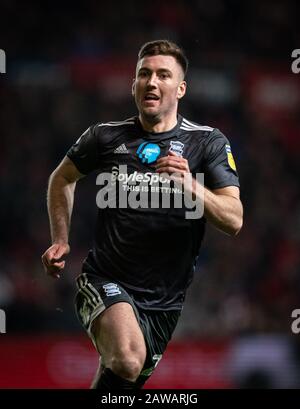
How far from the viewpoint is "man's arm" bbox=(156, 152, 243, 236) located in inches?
195

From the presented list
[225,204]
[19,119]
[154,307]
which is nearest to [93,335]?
[154,307]

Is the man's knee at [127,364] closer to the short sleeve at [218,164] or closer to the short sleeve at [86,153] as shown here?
the short sleeve at [218,164]

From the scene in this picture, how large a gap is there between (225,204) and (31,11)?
13.3 metres

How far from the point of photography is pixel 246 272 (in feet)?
47.4

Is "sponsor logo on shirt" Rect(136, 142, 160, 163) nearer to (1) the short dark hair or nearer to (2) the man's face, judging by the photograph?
(2) the man's face

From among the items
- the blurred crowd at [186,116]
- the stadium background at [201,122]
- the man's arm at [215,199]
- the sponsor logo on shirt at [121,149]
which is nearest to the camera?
the man's arm at [215,199]

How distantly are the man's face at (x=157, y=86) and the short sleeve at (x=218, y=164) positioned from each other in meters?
0.37

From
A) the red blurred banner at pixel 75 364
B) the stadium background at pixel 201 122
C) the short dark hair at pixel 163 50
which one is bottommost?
the red blurred banner at pixel 75 364

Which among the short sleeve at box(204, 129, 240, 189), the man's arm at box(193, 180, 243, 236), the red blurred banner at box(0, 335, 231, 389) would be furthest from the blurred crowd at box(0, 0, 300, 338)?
the man's arm at box(193, 180, 243, 236)

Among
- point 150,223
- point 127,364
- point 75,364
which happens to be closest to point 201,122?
point 75,364

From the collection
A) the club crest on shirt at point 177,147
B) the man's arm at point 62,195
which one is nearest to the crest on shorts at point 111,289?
the man's arm at point 62,195

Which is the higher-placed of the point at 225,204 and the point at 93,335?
the point at 225,204

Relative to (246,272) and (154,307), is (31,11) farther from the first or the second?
(154,307)

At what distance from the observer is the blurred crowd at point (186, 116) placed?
13.1 metres
